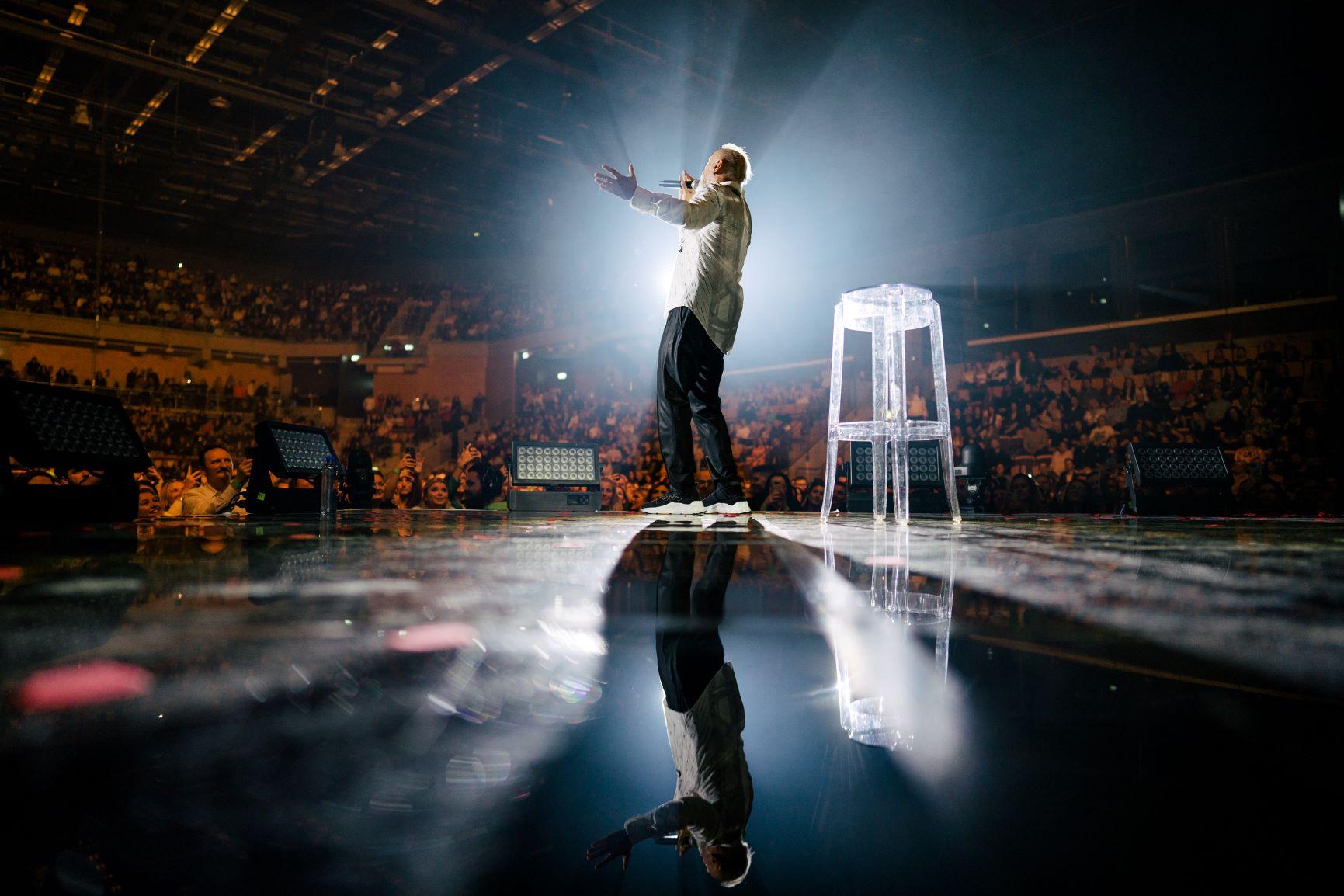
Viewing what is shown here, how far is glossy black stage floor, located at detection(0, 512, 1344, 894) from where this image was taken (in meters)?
0.19

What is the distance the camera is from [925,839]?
0.21 meters

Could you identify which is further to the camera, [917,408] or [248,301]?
[248,301]

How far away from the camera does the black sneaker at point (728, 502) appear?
273 cm

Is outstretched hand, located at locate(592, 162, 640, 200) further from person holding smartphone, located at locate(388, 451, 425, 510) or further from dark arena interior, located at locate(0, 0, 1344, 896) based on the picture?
person holding smartphone, located at locate(388, 451, 425, 510)

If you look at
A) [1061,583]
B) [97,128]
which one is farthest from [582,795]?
[97,128]

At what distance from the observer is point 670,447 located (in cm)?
262

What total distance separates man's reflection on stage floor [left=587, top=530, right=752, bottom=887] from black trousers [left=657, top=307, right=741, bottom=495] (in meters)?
1.99

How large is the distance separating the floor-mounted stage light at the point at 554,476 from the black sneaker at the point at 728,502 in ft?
4.75

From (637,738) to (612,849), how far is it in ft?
0.33

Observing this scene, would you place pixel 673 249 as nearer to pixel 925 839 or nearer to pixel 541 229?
pixel 541 229

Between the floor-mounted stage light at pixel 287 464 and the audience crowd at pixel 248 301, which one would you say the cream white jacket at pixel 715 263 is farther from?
the audience crowd at pixel 248 301

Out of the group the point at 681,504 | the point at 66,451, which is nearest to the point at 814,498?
the point at 681,504

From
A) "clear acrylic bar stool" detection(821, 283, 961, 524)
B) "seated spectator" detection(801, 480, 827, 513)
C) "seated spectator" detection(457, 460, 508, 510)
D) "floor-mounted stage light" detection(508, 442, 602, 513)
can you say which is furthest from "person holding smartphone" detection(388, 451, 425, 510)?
"clear acrylic bar stool" detection(821, 283, 961, 524)

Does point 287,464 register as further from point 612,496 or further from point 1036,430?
point 1036,430
